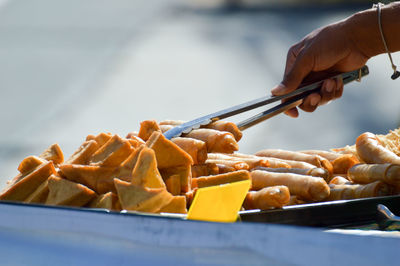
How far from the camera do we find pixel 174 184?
100 cm

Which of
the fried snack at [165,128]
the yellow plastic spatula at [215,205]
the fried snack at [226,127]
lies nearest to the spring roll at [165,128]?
the fried snack at [165,128]

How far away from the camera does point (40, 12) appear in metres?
5.77

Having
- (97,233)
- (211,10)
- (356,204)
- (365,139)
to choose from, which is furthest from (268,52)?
(97,233)

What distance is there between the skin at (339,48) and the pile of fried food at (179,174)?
250 mm

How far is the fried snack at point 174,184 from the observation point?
996 millimetres

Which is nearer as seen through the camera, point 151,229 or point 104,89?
point 151,229

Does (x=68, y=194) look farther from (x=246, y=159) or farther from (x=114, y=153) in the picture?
(x=246, y=159)

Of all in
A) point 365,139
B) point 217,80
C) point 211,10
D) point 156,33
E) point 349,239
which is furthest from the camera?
point 156,33

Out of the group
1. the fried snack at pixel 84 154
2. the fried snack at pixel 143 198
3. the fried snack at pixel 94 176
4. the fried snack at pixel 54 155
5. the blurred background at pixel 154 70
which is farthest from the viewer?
the blurred background at pixel 154 70

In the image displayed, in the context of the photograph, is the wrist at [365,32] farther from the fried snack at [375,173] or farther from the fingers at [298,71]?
the fried snack at [375,173]

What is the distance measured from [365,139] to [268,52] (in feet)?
12.1

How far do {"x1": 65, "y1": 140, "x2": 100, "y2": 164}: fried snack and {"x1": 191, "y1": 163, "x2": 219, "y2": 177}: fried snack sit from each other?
219mm

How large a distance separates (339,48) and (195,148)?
2.39 ft

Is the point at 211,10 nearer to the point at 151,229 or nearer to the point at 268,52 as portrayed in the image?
the point at 268,52
